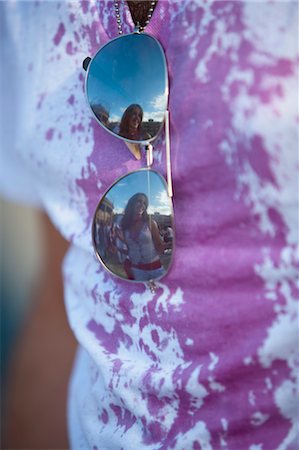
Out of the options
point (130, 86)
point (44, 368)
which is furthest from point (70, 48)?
point (44, 368)

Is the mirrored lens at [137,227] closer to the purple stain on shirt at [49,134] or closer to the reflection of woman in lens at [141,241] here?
the reflection of woman in lens at [141,241]

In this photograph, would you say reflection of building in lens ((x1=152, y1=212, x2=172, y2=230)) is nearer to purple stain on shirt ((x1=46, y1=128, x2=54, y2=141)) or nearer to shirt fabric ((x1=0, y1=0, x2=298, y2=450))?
shirt fabric ((x1=0, y1=0, x2=298, y2=450))

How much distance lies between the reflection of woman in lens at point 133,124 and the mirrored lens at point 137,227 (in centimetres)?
3

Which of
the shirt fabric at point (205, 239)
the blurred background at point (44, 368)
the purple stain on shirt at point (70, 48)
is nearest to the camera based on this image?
the shirt fabric at point (205, 239)

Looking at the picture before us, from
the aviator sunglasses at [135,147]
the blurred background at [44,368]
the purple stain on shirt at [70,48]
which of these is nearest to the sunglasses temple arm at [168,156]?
the aviator sunglasses at [135,147]

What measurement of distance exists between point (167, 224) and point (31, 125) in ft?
0.84

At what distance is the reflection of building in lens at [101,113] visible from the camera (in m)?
0.57

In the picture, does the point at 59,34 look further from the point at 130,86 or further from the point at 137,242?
the point at 137,242

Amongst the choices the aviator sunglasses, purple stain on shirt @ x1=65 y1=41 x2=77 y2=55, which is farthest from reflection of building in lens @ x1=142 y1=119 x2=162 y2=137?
purple stain on shirt @ x1=65 y1=41 x2=77 y2=55

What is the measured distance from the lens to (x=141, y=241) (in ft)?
1.83

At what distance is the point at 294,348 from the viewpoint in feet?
1.63

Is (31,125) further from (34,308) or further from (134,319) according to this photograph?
(34,308)

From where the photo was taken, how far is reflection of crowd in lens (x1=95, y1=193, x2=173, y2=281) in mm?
548

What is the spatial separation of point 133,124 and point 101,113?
0.04 meters
